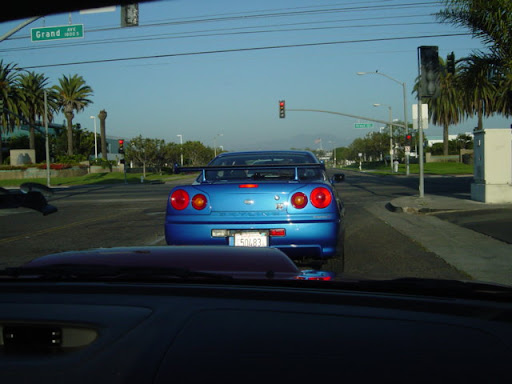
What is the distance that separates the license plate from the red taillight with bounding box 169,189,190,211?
723mm

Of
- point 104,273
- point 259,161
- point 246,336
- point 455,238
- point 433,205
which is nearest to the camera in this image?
point 246,336

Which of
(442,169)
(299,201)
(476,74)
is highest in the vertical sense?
(476,74)

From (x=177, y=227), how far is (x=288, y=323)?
4258 mm

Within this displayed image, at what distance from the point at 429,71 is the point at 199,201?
1205 cm

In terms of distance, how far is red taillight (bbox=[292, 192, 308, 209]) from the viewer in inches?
218

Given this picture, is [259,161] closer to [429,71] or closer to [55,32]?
[429,71]

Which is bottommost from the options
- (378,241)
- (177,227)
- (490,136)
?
(378,241)

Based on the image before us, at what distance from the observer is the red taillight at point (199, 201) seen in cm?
571

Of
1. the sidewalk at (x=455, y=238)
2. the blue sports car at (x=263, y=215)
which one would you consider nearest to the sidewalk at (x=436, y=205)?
the sidewalk at (x=455, y=238)

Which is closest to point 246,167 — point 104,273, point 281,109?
point 104,273

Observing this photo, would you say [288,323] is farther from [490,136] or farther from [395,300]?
[490,136]

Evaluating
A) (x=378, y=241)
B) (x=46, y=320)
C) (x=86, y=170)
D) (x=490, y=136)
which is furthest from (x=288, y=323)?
(x=86, y=170)

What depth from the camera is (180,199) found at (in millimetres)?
5781

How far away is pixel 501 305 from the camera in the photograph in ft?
6.15
